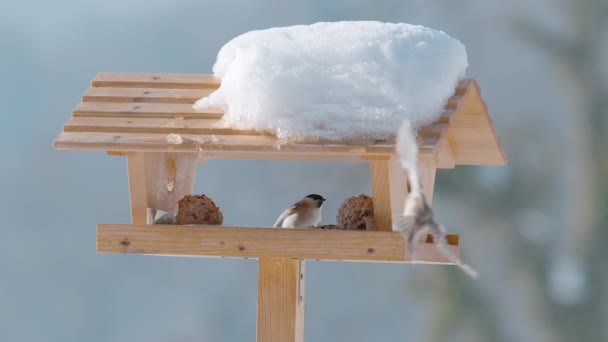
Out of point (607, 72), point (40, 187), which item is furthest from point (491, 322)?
point (40, 187)

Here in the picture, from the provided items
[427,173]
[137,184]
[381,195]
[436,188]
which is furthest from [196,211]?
[436,188]

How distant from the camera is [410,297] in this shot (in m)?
8.06

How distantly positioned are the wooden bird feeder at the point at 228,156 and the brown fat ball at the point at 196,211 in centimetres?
9

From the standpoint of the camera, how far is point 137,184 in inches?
107

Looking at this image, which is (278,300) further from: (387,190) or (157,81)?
(157,81)

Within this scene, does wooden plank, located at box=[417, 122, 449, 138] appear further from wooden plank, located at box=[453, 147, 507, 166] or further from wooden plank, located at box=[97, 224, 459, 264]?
wooden plank, located at box=[453, 147, 507, 166]

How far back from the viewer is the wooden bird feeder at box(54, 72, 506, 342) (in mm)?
2449

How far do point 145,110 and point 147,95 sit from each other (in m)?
0.09

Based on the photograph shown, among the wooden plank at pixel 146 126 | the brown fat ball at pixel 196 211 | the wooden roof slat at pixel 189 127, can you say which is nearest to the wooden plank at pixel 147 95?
the wooden roof slat at pixel 189 127

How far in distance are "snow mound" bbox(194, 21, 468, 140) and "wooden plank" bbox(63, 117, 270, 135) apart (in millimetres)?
39

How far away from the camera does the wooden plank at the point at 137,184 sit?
2713 millimetres

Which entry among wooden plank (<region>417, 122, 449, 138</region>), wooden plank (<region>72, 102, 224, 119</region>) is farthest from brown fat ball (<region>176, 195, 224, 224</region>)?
wooden plank (<region>417, 122, 449, 138</region>)

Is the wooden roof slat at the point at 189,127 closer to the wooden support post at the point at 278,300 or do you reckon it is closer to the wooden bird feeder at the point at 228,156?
the wooden bird feeder at the point at 228,156

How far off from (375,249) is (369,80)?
0.35 m
